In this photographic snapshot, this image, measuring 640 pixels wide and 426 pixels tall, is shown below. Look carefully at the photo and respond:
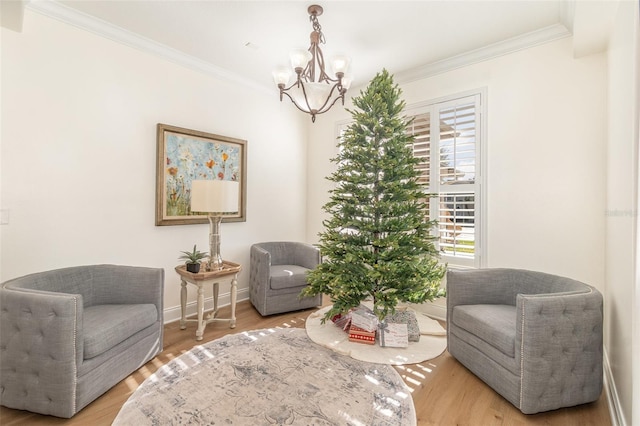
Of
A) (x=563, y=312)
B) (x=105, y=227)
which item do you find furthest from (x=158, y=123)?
(x=563, y=312)

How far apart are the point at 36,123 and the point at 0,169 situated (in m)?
0.44

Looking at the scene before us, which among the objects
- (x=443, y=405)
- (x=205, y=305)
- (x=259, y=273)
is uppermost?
(x=259, y=273)

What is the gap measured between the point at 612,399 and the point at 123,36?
15.5ft

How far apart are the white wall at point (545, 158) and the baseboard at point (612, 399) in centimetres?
76

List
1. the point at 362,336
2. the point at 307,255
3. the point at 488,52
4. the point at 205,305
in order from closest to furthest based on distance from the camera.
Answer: the point at 362,336, the point at 488,52, the point at 205,305, the point at 307,255

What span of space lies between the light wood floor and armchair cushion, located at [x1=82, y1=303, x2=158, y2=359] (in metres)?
0.32

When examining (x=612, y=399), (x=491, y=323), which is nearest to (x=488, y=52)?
A: (x=491, y=323)

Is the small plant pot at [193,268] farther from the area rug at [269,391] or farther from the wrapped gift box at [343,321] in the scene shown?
the wrapped gift box at [343,321]

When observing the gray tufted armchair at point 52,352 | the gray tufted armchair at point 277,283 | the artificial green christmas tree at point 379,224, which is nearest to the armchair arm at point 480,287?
the artificial green christmas tree at point 379,224

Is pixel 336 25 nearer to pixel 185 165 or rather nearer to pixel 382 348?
pixel 185 165

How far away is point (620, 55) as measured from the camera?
1.93m

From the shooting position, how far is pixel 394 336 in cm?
254

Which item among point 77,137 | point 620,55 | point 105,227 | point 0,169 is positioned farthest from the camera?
point 105,227

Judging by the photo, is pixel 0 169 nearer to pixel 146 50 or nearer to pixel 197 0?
pixel 146 50
